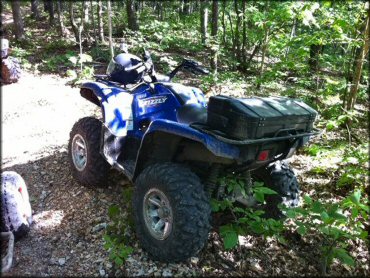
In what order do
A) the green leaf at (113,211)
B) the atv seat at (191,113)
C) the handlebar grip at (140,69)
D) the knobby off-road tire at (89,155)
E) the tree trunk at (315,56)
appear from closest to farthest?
the atv seat at (191,113)
the green leaf at (113,211)
the handlebar grip at (140,69)
the knobby off-road tire at (89,155)
the tree trunk at (315,56)

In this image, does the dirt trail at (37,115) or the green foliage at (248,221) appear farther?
the dirt trail at (37,115)

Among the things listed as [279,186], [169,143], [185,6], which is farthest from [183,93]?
[185,6]

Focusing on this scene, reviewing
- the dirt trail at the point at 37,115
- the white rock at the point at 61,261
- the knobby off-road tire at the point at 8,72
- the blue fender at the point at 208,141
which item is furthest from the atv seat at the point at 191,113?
the knobby off-road tire at the point at 8,72

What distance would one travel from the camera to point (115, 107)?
390 cm

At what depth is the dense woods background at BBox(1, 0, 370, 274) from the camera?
142 inches

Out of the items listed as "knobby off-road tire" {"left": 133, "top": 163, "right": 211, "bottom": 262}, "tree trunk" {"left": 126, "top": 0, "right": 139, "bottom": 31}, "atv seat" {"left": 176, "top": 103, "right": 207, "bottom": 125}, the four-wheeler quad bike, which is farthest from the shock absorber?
"tree trunk" {"left": 126, "top": 0, "right": 139, "bottom": 31}

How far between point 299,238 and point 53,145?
398cm

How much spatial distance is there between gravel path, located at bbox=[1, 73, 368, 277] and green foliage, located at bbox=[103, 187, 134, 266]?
0.07 metres

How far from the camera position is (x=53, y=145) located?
5.64 meters

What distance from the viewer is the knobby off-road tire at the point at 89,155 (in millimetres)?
4090

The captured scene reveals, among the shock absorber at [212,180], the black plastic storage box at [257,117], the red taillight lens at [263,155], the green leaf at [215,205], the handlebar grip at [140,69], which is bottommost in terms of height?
the green leaf at [215,205]

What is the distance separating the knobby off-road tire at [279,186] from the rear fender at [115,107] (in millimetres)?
1583

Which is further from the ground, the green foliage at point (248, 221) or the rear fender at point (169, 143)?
the rear fender at point (169, 143)

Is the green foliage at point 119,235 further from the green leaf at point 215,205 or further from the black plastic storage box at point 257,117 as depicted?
the black plastic storage box at point 257,117
